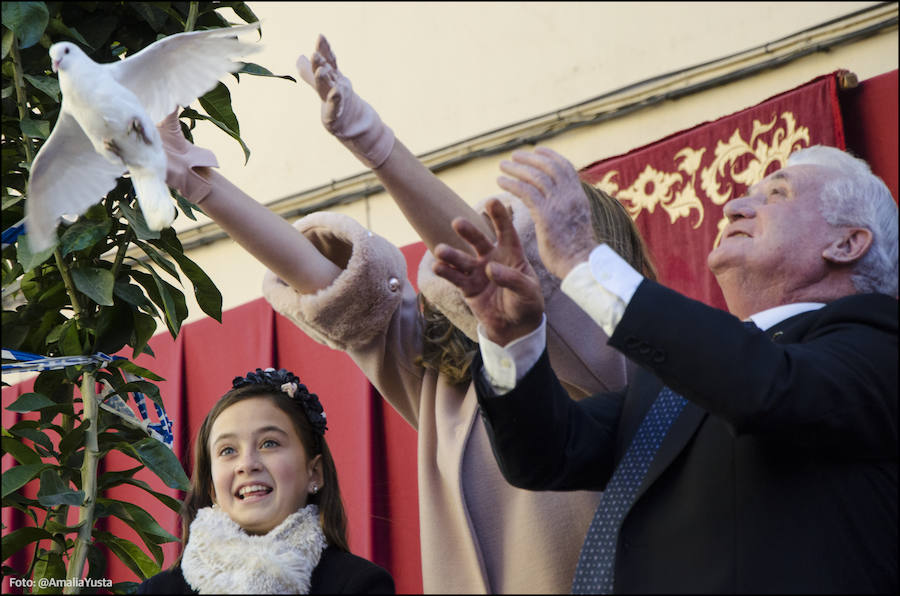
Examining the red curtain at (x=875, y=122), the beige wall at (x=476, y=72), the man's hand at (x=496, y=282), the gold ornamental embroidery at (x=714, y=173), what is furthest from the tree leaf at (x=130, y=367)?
the beige wall at (x=476, y=72)

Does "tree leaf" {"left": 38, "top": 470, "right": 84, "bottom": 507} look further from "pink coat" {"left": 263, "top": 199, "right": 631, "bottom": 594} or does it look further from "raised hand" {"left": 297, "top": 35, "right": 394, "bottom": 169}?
Result: "raised hand" {"left": 297, "top": 35, "right": 394, "bottom": 169}

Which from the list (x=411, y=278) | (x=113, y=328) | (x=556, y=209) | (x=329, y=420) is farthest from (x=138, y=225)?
(x=329, y=420)

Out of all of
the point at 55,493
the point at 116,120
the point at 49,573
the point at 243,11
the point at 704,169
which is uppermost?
the point at 243,11

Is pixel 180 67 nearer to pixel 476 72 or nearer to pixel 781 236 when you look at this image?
pixel 781 236

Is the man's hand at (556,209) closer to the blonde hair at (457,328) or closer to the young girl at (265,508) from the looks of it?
the blonde hair at (457,328)

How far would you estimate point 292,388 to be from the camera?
1645 millimetres

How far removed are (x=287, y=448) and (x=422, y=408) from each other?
20cm

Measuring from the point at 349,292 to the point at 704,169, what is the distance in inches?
51.8

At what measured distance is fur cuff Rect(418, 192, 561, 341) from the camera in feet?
4.64

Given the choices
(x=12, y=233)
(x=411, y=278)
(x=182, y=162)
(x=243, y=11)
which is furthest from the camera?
(x=411, y=278)

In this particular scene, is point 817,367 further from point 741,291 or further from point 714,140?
point 714,140

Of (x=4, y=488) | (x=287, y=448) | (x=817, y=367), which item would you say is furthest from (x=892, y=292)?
(x=4, y=488)

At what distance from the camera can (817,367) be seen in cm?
108

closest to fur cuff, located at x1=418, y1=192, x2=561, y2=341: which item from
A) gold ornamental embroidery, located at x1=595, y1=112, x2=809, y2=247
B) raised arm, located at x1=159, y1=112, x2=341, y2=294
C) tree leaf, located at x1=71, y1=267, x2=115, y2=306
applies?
raised arm, located at x1=159, y1=112, x2=341, y2=294
